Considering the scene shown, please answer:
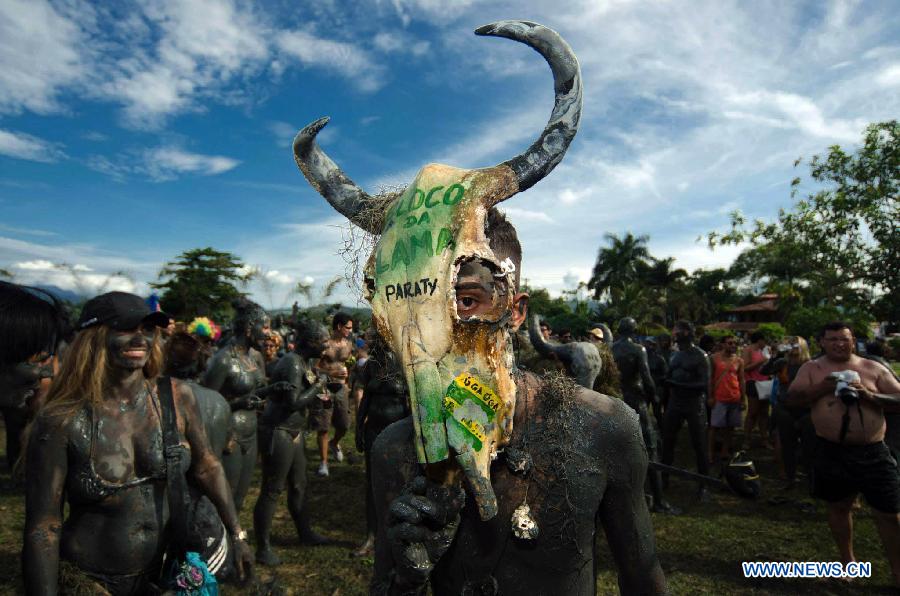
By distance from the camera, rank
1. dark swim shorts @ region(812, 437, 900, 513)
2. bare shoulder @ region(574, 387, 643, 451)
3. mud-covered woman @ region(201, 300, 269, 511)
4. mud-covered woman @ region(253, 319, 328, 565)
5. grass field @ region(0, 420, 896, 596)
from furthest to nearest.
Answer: mud-covered woman @ region(253, 319, 328, 565) → mud-covered woman @ region(201, 300, 269, 511) → grass field @ region(0, 420, 896, 596) → dark swim shorts @ region(812, 437, 900, 513) → bare shoulder @ region(574, 387, 643, 451)

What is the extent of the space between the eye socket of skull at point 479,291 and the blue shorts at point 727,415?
27.4ft

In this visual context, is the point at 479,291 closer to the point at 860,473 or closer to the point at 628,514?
the point at 628,514

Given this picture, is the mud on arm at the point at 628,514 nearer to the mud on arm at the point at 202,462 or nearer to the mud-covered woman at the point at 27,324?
the mud on arm at the point at 202,462

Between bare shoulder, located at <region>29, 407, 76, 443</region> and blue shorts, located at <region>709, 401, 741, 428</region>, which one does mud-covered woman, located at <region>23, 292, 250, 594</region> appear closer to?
bare shoulder, located at <region>29, 407, 76, 443</region>

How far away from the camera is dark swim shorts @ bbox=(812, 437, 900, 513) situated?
4.65m

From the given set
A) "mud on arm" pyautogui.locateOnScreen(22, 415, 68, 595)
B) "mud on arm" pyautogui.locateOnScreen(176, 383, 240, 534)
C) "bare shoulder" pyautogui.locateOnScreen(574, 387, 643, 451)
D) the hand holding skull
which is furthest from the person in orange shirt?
"mud on arm" pyautogui.locateOnScreen(22, 415, 68, 595)

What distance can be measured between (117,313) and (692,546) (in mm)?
6013

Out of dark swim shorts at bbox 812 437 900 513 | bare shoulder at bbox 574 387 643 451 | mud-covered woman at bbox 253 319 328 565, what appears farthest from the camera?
mud-covered woman at bbox 253 319 328 565

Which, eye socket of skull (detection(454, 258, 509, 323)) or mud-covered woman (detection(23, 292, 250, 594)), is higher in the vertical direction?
eye socket of skull (detection(454, 258, 509, 323))

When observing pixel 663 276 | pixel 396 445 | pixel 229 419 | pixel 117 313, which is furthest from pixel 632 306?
pixel 396 445

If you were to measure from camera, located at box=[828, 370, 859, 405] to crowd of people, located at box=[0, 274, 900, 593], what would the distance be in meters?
0.02

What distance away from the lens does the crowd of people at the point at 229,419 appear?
2543 millimetres

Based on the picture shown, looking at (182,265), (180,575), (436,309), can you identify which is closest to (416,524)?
(436,309)

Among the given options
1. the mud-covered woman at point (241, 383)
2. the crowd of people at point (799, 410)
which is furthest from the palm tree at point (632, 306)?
the mud-covered woman at point (241, 383)
